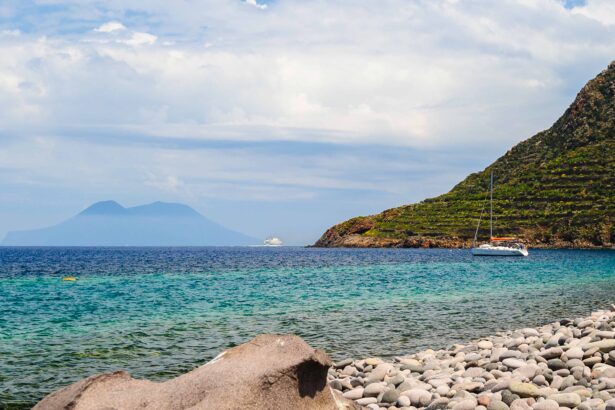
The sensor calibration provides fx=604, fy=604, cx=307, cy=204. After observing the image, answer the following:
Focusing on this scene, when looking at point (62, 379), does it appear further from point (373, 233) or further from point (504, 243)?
point (373, 233)

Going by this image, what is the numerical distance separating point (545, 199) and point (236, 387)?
488 ft

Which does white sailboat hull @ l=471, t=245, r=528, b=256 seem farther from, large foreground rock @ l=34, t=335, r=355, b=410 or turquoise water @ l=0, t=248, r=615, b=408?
large foreground rock @ l=34, t=335, r=355, b=410

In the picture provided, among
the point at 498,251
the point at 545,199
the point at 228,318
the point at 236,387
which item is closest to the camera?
the point at 236,387

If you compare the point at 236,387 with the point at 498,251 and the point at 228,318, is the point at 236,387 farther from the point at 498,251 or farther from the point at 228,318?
the point at 498,251

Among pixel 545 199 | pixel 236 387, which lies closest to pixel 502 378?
pixel 236 387

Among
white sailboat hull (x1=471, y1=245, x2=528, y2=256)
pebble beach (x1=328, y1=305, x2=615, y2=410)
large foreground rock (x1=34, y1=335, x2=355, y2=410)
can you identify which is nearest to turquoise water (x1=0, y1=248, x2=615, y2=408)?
pebble beach (x1=328, y1=305, x2=615, y2=410)

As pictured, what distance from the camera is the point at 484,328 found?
82.9 feet

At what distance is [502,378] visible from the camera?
41.7 feet

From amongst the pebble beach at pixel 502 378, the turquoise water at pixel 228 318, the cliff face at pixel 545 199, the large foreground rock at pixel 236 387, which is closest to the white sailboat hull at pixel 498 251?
the cliff face at pixel 545 199

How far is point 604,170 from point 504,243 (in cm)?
3826

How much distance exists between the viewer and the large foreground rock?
26.1 ft

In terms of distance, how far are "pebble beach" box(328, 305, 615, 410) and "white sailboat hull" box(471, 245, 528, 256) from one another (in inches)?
3761

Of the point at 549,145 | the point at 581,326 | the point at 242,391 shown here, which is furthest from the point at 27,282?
the point at 549,145

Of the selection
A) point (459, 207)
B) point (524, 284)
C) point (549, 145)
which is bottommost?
point (524, 284)
